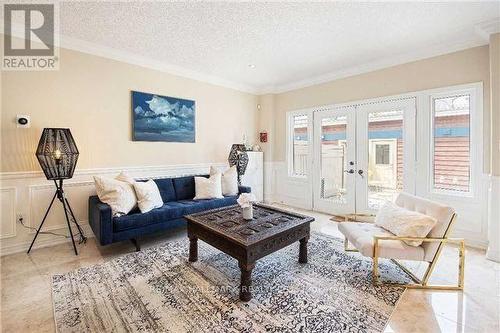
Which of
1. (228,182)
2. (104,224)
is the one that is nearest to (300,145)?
(228,182)

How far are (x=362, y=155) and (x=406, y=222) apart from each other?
2249 millimetres

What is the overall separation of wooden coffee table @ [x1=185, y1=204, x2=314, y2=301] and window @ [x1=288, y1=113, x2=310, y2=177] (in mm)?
2562

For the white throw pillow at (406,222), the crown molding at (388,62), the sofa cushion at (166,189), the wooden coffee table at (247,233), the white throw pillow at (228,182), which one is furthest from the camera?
the white throw pillow at (228,182)

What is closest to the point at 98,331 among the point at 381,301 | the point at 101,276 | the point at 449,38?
the point at 101,276

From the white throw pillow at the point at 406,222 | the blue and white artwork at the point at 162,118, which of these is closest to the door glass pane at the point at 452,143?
the white throw pillow at the point at 406,222

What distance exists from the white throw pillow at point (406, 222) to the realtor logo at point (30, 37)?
4.39 m

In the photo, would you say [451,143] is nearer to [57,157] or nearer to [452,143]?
[452,143]

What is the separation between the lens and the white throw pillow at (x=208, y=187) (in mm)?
4137

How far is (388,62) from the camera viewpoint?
13.2ft

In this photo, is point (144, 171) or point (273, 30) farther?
point (144, 171)

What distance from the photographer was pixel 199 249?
123 inches

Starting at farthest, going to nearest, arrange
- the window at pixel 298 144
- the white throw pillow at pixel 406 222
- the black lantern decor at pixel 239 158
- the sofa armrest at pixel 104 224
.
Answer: the window at pixel 298 144 → the black lantern decor at pixel 239 158 → the sofa armrest at pixel 104 224 → the white throw pillow at pixel 406 222

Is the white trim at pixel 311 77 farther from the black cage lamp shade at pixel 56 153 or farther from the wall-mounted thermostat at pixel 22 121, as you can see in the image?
the black cage lamp shade at pixel 56 153

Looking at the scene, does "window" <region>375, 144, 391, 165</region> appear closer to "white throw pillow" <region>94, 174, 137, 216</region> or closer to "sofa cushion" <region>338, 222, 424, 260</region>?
"sofa cushion" <region>338, 222, 424, 260</region>
